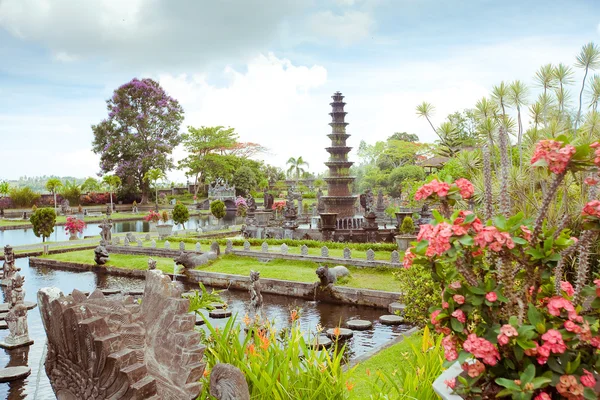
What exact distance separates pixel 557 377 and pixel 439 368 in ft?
7.58

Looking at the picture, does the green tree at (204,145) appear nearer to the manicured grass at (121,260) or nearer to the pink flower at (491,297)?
the manicured grass at (121,260)

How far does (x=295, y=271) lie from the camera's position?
53.7ft

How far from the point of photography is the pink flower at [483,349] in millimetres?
3408

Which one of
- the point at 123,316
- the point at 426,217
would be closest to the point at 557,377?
the point at 123,316

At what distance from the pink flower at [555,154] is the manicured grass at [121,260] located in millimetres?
15874

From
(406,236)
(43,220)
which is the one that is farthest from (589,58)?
(43,220)

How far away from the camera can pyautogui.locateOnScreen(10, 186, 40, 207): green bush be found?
4741 cm

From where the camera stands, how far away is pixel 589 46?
13602 millimetres

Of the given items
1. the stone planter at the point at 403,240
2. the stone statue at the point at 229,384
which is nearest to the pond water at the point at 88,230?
the stone planter at the point at 403,240

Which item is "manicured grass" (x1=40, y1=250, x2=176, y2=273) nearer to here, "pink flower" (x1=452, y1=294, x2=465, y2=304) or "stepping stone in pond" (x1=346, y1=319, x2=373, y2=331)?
"stepping stone in pond" (x1=346, y1=319, x2=373, y2=331)

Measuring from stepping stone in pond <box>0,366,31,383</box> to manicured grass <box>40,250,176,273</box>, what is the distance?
9.02m

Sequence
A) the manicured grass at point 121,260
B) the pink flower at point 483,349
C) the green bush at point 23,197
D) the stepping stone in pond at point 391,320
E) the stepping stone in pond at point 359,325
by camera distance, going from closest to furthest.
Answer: the pink flower at point 483,349 < the stepping stone in pond at point 359,325 < the stepping stone in pond at point 391,320 < the manicured grass at point 121,260 < the green bush at point 23,197

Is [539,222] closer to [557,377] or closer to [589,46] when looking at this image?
[557,377]

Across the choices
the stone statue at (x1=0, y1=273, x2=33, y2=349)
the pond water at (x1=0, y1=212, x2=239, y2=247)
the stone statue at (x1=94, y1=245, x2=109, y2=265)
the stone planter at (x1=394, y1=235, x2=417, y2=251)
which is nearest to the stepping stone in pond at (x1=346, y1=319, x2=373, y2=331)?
the stone planter at (x1=394, y1=235, x2=417, y2=251)
